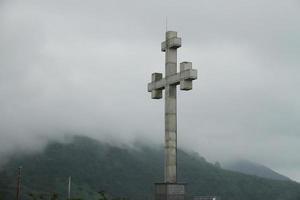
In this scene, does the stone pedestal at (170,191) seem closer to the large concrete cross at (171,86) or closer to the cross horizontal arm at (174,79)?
the large concrete cross at (171,86)

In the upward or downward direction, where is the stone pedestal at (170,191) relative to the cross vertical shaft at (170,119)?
downward

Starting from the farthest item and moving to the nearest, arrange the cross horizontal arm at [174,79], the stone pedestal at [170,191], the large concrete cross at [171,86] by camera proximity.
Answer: the large concrete cross at [171,86], the cross horizontal arm at [174,79], the stone pedestal at [170,191]

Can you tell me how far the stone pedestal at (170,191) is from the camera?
2119cm

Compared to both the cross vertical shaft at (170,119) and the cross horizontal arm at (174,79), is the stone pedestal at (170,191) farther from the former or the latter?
the cross horizontal arm at (174,79)

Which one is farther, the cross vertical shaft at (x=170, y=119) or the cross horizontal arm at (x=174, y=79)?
the cross vertical shaft at (x=170, y=119)

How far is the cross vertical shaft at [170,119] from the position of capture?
22234 millimetres

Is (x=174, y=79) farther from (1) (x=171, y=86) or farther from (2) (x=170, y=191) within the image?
(2) (x=170, y=191)

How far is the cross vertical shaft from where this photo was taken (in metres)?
22.2

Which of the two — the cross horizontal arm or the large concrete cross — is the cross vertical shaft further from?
the cross horizontal arm

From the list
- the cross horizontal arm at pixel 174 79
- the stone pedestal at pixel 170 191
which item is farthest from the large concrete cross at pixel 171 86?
the stone pedestal at pixel 170 191

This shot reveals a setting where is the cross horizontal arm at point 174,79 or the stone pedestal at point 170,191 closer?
the stone pedestal at point 170,191

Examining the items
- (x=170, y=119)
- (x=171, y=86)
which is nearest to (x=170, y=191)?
(x=170, y=119)

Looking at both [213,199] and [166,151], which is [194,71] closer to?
[166,151]

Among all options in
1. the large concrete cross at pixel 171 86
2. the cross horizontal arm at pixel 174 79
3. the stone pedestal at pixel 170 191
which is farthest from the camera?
the large concrete cross at pixel 171 86
